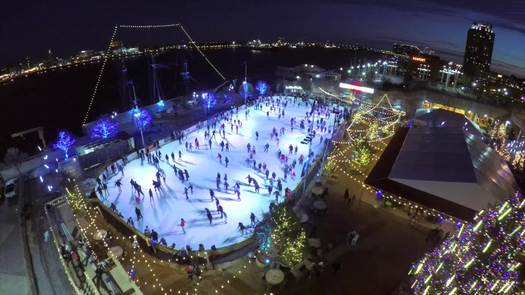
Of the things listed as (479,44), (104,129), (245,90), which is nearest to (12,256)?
(104,129)

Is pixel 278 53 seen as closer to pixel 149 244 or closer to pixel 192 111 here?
pixel 192 111

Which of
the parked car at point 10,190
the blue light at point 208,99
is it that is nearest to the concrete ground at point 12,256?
the parked car at point 10,190

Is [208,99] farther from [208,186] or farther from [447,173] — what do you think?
[447,173]

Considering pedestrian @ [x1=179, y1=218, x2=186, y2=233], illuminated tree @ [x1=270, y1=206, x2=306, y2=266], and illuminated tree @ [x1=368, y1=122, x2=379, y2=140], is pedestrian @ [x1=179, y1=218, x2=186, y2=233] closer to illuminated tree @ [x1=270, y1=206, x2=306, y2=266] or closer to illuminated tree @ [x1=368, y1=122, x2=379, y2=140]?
illuminated tree @ [x1=270, y1=206, x2=306, y2=266]

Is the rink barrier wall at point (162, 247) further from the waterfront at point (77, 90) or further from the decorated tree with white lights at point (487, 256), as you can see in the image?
the waterfront at point (77, 90)

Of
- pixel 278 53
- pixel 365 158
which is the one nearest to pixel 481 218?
pixel 365 158

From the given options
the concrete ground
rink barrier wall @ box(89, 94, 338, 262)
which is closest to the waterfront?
rink barrier wall @ box(89, 94, 338, 262)
